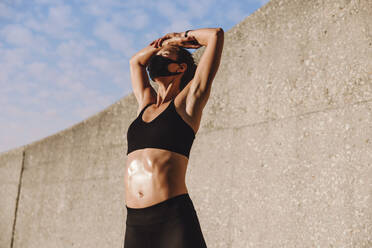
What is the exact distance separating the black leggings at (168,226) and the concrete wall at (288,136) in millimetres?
1145

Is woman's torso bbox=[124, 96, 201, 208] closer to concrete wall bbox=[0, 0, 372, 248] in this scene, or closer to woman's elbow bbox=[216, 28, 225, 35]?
woman's elbow bbox=[216, 28, 225, 35]

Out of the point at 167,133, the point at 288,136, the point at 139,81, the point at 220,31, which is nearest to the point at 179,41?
the point at 220,31

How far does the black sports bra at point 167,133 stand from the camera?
2156 mm

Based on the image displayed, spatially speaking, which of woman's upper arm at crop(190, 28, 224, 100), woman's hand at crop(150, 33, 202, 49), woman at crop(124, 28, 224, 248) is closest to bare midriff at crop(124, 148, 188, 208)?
woman at crop(124, 28, 224, 248)

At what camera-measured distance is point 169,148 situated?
84.7 inches

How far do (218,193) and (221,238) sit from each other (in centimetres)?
37

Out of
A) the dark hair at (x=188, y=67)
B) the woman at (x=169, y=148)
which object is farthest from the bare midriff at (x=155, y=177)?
the dark hair at (x=188, y=67)

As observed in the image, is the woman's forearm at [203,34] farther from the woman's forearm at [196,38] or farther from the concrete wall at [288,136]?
the concrete wall at [288,136]

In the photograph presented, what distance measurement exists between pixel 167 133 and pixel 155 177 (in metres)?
0.24

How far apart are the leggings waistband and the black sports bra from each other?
0.26 m

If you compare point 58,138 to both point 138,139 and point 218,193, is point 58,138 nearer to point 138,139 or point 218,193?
point 218,193

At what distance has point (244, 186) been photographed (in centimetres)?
332

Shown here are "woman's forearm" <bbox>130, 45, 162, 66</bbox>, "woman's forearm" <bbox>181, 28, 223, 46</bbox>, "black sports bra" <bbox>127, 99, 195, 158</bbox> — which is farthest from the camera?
"woman's forearm" <bbox>130, 45, 162, 66</bbox>

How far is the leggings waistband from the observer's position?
2066 millimetres
